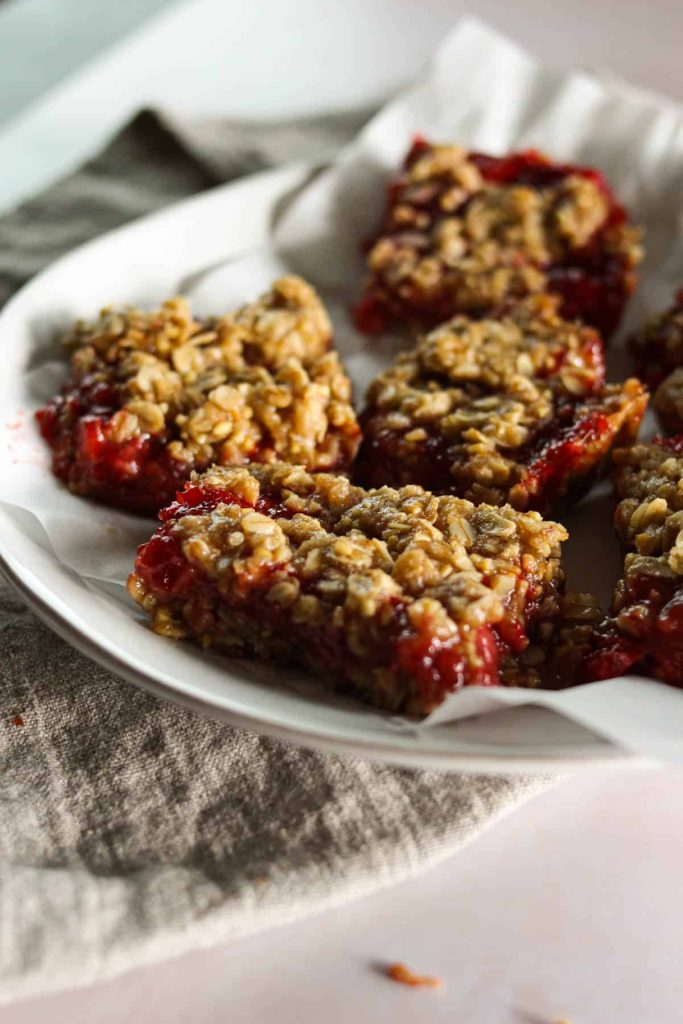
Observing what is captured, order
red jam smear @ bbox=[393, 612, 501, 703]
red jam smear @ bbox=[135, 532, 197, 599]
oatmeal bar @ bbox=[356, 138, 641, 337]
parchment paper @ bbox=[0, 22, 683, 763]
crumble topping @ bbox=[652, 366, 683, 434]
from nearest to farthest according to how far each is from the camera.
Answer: red jam smear @ bbox=[393, 612, 501, 703]
red jam smear @ bbox=[135, 532, 197, 599]
parchment paper @ bbox=[0, 22, 683, 763]
crumble topping @ bbox=[652, 366, 683, 434]
oatmeal bar @ bbox=[356, 138, 641, 337]

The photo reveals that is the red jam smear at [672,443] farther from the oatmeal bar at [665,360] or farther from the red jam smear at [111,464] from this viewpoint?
the red jam smear at [111,464]

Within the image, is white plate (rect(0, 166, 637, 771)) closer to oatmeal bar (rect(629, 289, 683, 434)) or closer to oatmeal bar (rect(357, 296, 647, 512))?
oatmeal bar (rect(357, 296, 647, 512))

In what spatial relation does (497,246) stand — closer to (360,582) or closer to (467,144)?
(467,144)

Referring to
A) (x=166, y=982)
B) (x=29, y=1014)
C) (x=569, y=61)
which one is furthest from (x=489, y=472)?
(x=569, y=61)

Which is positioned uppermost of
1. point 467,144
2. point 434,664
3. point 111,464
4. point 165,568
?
point 467,144

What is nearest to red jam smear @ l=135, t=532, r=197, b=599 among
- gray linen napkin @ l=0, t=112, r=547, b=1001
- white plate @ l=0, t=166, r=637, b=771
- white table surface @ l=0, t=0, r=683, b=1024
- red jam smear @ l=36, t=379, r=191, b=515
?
white plate @ l=0, t=166, r=637, b=771

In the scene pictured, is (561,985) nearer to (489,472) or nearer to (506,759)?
(506,759)

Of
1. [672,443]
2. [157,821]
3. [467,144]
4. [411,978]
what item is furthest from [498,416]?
[467,144]

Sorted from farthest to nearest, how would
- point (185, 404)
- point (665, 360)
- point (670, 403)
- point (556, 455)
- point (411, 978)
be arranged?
point (665, 360)
point (670, 403)
point (185, 404)
point (556, 455)
point (411, 978)
